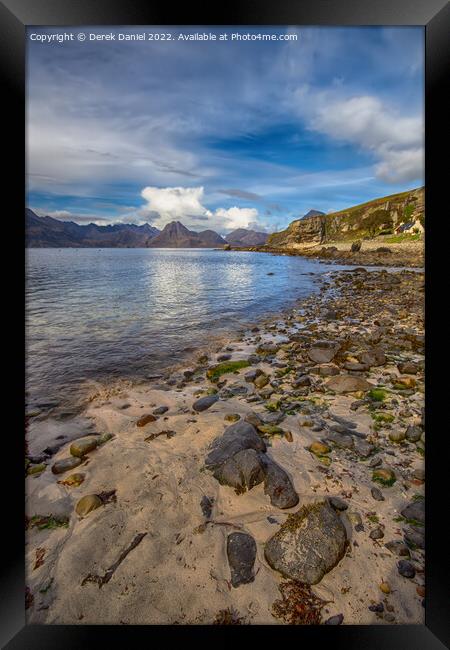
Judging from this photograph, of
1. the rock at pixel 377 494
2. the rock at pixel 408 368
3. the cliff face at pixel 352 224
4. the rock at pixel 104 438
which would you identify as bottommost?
the rock at pixel 377 494

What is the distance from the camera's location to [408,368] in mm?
6492

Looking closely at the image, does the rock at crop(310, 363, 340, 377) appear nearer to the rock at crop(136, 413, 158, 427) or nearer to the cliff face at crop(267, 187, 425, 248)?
the rock at crop(136, 413, 158, 427)

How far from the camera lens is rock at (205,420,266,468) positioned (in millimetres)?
3865

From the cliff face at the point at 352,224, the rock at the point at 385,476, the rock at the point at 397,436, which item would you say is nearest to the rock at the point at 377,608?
the rock at the point at 385,476

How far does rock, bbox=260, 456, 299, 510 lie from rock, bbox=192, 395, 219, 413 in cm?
213

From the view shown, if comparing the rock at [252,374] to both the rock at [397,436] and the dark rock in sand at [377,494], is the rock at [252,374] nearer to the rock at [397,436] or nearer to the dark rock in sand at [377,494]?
the rock at [397,436]

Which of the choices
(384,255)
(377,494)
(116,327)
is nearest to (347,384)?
(377,494)

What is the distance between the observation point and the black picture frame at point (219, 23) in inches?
84.7

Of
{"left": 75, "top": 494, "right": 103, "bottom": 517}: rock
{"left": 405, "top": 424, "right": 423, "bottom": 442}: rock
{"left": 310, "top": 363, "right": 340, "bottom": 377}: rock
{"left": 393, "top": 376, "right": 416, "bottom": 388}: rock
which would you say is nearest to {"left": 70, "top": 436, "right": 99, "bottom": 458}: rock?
{"left": 75, "top": 494, "right": 103, "bottom": 517}: rock

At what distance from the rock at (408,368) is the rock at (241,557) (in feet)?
17.8

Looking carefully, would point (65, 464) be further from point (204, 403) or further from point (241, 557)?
point (241, 557)

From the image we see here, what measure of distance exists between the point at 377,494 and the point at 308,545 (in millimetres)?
1204
